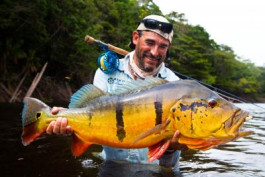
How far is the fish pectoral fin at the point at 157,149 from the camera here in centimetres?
257

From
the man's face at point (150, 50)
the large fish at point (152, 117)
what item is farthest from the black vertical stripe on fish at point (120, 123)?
the man's face at point (150, 50)

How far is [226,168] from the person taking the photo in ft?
17.7

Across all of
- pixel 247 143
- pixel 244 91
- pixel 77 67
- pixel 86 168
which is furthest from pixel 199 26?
pixel 86 168

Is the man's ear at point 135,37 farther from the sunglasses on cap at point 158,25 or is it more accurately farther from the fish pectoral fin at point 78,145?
the fish pectoral fin at point 78,145

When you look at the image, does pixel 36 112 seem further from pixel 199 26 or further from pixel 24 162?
pixel 199 26

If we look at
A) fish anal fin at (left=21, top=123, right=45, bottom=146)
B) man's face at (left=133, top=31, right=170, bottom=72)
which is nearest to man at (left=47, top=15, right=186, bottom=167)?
man's face at (left=133, top=31, right=170, bottom=72)

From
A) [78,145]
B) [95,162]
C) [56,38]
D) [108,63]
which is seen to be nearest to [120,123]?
[78,145]

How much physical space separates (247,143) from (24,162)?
575 cm

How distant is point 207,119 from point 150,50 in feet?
5.28

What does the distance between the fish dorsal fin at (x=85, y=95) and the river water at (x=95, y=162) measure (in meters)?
1.49

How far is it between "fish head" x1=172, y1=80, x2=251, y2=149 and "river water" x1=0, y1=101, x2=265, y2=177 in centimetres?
184

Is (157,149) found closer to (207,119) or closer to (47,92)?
(207,119)

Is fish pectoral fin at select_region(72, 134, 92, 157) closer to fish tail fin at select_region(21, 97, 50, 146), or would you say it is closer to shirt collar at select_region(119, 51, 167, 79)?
fish tail fin at select_region(21, 97, 50, 146)

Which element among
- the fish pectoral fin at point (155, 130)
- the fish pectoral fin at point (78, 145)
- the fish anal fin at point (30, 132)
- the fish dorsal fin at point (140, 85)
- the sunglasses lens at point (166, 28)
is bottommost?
the fish pectoral fin at point (78, 145)
